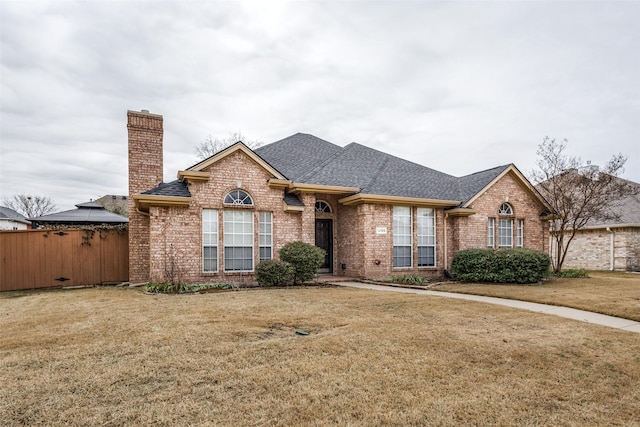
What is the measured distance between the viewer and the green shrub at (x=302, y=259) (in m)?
12.0

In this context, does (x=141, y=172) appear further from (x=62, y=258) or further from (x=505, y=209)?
(x=505, y=209)

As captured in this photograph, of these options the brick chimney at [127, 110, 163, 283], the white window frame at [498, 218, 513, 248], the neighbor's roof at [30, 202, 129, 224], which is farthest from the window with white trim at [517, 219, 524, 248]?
the neighbor's roof at [30, 202, 129, 224]

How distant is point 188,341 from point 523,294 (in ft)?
30.9

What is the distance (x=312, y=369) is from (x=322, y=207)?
1140 cm

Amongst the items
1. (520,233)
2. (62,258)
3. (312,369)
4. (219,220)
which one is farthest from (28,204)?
(312,369)

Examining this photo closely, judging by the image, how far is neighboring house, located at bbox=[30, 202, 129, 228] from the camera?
16828mm

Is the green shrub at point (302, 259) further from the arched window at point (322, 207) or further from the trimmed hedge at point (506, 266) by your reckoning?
the trimmed hedge at point (506, 266)

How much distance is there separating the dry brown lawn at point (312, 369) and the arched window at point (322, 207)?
26.8ft

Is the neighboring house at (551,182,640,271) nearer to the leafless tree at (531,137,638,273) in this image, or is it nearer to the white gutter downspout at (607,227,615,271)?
the white gutter downspout at (607,227,615,271)

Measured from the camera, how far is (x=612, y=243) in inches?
814

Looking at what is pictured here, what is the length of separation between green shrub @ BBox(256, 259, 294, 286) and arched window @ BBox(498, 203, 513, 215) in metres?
10.9

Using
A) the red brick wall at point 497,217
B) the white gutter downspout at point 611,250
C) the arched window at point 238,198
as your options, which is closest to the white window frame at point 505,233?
the red brick wall at point 497,217

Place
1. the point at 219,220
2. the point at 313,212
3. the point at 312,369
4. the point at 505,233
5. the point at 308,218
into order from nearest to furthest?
1. the point at 312,369
2. the point at 219,220
3. the point at 308,218
4. the point at 313,212
5. the point at 505,233

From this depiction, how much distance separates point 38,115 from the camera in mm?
17359
